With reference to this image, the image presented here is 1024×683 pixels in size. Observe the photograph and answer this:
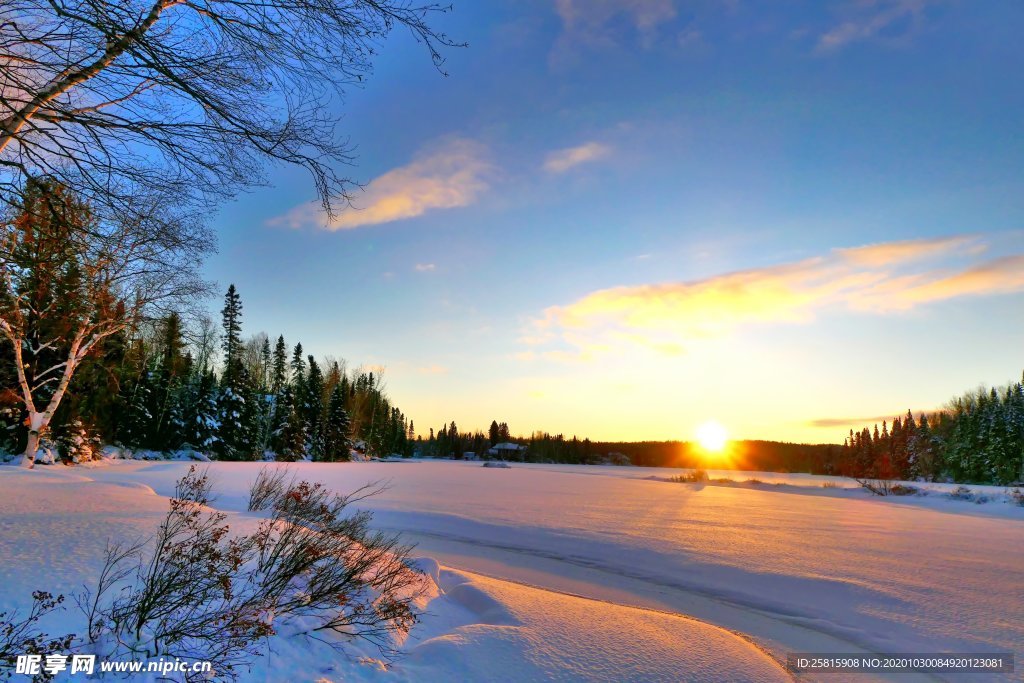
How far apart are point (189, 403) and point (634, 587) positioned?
146 feet

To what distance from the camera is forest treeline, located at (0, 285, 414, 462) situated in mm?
21875

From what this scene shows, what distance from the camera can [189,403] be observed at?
4097 centimetres

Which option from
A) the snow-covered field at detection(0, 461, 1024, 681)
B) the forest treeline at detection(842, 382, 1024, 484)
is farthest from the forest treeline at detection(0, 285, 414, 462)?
the forest treeline at detection(842, 382, 1024, 484)

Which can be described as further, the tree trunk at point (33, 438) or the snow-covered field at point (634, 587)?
the tree trunk at point (33, 438)

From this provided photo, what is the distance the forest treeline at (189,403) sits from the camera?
71.8ft

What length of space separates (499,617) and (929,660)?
4.24 metres

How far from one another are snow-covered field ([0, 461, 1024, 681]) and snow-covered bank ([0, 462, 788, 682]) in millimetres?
19

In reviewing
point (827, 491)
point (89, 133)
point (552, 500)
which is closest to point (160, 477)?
point (552, 500)

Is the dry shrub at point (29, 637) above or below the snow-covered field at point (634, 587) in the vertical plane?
above

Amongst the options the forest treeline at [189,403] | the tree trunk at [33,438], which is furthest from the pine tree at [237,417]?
the tree trunk at [33,438]

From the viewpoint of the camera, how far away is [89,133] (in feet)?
12.6

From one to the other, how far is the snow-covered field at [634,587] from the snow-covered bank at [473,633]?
2cm

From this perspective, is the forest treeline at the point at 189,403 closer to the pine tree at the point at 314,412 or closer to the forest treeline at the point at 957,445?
the pine tree at the point at 314,412

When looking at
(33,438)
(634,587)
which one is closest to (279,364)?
(33,438)
